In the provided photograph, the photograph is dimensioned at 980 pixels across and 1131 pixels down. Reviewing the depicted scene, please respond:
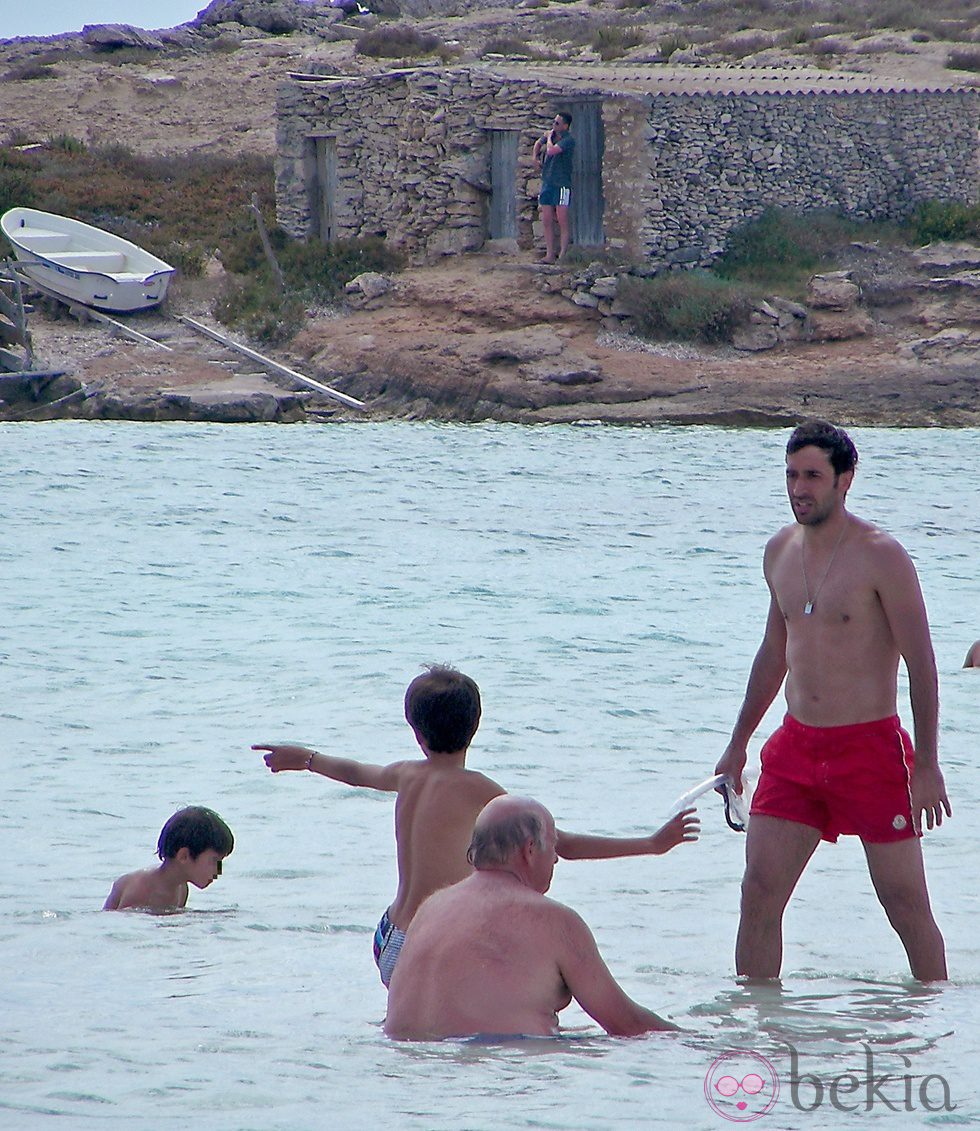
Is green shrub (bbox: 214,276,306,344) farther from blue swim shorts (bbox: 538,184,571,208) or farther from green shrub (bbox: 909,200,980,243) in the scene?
green shrub (bbox: 909,200,980,243)

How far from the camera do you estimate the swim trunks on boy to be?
4016 mm

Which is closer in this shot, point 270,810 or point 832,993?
point 832,993

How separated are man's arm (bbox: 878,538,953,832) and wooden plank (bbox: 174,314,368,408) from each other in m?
18.0

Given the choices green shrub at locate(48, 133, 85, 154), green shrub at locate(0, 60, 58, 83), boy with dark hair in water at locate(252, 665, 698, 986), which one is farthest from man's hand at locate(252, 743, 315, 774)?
green shrub at locate(0, 60, 58, 83)

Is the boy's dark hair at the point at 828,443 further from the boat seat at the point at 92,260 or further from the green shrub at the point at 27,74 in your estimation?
the green shrub at the point at 27,74

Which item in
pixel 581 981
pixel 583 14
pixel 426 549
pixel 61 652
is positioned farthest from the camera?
pixel 583 14

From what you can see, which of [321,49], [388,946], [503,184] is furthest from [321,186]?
[388,946]

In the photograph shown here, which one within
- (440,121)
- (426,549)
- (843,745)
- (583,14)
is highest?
(583,14)

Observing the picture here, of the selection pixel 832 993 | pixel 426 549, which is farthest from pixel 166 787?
pixel 426 549

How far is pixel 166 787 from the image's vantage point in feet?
24.9

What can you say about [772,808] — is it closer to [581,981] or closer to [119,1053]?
[581,981]

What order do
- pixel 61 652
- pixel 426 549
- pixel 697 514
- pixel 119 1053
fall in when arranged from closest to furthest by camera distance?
pixel 119 1053 < pixel 61 652 < pixel 426 549 < pixel 697 514

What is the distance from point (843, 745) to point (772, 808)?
0.27 m

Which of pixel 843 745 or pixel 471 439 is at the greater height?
pixel 843 745
